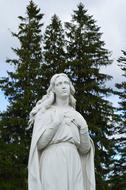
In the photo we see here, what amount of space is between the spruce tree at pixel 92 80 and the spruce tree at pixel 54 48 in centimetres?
55

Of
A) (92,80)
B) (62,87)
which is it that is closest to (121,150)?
(92,80)

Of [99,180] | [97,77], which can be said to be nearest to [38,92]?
[97,77]

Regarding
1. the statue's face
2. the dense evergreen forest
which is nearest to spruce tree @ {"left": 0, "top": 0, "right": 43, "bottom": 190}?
the dense evergreen forest

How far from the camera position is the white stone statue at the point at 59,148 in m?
9.00

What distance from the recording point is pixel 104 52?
3894 centimetres

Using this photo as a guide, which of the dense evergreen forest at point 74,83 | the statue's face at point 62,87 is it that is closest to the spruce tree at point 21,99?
the dense evergreen forest at point 74,83

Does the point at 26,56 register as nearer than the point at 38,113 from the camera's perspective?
No

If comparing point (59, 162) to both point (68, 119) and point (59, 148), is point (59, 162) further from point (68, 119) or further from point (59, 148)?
point (68, 119)

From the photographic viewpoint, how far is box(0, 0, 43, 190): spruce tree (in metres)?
31.9

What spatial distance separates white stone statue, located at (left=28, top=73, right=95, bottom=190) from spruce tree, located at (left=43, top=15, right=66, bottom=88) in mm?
27404

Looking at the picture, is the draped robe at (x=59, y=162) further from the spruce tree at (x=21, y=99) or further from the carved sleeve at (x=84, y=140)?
the spruce tree at (x=21, y=99)

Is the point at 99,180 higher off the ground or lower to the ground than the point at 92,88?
lower

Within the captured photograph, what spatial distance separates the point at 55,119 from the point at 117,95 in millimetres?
30656

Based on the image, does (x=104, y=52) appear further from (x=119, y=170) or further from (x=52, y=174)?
(x=52, y=174)
